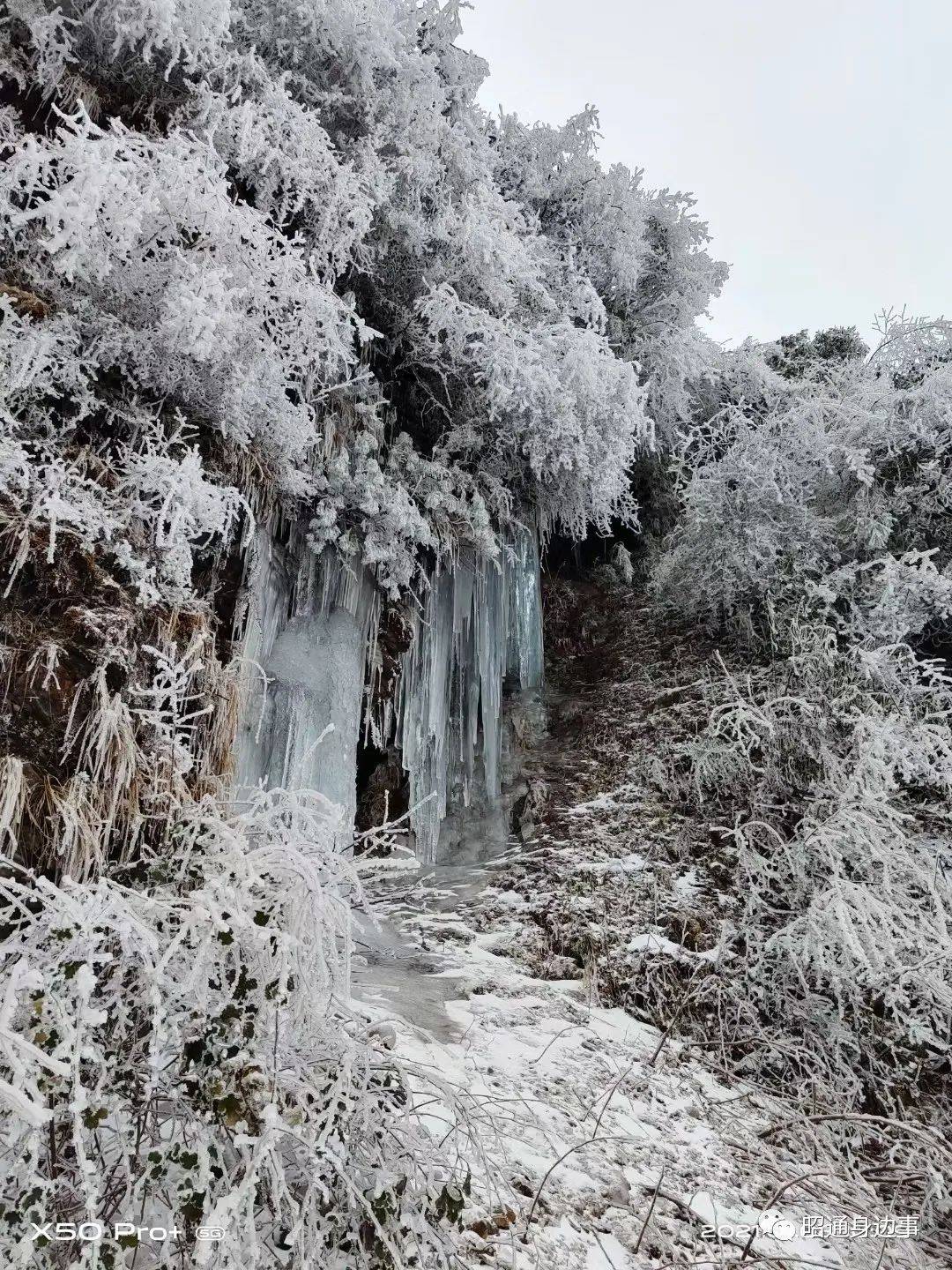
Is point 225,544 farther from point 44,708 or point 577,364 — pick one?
point 577,364

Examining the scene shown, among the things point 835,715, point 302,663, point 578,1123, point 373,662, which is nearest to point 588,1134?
point 578,1123

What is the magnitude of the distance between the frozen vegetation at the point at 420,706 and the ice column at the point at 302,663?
31mm

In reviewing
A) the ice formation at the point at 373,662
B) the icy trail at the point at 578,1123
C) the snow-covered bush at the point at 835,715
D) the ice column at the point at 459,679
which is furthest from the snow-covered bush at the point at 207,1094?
the ice column at the point at 459,679

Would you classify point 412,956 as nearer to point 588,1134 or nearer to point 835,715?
point 588,1134

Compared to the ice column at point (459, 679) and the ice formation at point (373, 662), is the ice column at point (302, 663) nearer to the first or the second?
the ice formation at point (373, 662)

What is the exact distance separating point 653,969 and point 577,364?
3.66m

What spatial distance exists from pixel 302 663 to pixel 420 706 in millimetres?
1067

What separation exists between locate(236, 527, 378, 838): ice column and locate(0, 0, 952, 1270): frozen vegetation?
0.10ft

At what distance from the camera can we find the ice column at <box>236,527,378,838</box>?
3.97 meters

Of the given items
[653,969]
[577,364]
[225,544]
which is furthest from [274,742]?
[577,364]

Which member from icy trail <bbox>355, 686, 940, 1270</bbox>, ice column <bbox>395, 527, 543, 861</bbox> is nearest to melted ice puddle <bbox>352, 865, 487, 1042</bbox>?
icy trail <bbox>355, 686, 940, 1270</bbox>

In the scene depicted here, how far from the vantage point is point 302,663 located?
437 centimetres

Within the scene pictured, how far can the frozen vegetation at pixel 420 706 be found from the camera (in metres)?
1.78

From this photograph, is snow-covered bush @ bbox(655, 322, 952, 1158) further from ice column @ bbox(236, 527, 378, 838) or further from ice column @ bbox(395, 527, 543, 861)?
ice column @ bbox(236, 527, 378, 838)
